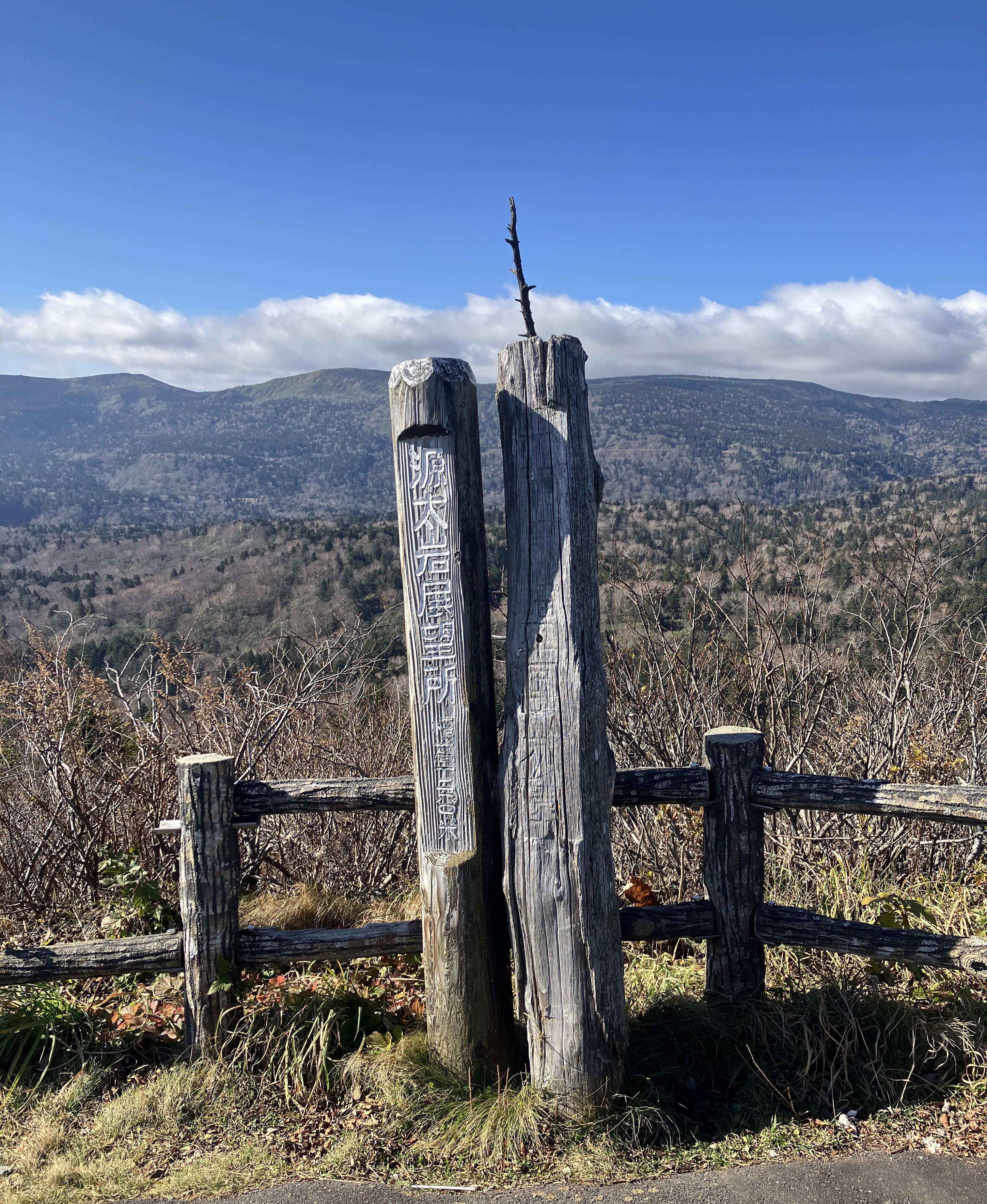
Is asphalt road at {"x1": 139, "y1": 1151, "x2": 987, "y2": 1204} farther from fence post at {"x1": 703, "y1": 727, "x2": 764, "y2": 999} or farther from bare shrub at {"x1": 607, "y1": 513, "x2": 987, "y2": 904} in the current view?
bare shrub at {"x1": 607, "y1": 513, "x2": 987, "y2": 904}

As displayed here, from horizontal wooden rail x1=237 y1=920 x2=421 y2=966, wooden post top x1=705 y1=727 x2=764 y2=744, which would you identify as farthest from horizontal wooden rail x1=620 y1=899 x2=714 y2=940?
horizontal wooden rail x1=237 y1=920 x2=421 y2=966

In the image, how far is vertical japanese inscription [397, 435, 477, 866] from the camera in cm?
272

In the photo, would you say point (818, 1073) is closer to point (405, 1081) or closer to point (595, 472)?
point (405, 1081)

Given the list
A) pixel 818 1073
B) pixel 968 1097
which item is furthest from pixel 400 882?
pixel 968 1097

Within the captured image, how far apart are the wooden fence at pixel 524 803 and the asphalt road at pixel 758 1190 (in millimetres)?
311

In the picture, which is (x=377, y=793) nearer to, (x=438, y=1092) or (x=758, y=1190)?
(x=438, y=1092)

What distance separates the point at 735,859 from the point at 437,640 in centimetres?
140

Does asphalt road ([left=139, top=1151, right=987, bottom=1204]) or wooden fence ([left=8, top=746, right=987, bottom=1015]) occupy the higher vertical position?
wooden fence ([left=8, top=746, right=987, bottom=1015])

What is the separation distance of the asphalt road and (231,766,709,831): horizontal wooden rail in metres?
1.16

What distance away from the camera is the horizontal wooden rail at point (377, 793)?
301 centimetres

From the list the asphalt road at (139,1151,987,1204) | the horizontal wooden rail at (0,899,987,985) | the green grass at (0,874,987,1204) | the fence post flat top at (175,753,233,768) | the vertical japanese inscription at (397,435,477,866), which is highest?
the vertical japanese inscription at (397,435,477,866)

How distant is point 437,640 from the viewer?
9.05 feet

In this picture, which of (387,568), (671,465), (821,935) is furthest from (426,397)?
(671,465)

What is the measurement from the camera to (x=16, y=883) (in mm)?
4348
